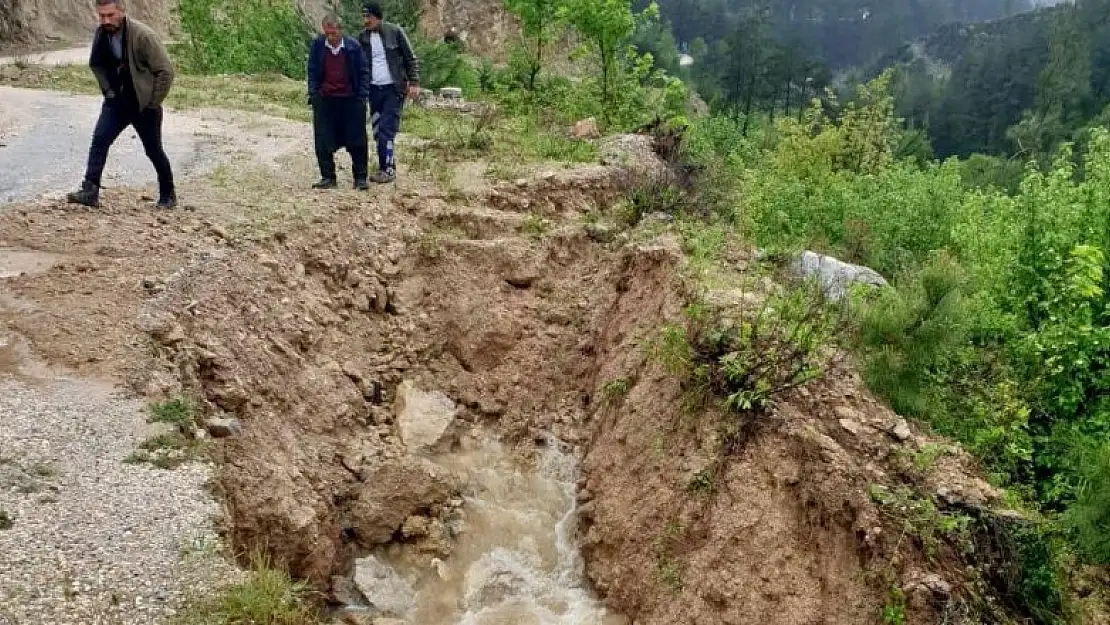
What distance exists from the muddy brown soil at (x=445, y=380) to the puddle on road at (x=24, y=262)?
37mm

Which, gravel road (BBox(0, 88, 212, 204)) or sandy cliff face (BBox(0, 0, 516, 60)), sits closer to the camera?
gravel road (BBox(0, 88, 212, 204))

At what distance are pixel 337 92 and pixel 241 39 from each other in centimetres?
1427

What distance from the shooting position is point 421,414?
6723 millimetres

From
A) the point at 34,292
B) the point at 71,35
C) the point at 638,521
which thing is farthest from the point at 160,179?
the point at 71,35

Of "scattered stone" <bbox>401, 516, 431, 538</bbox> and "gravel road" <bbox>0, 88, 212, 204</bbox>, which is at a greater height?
"gravel road" <bbox>0, 88, 212, 204</bbox>

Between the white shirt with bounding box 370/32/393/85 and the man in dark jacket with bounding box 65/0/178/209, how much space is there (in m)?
2.17

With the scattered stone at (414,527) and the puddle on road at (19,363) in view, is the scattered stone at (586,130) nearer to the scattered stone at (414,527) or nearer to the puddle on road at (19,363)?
the scattered stone at (414,527)

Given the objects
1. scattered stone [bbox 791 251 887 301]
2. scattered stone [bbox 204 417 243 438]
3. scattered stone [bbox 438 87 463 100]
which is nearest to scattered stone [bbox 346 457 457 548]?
scattered stone [bbox 204 417 243 438]

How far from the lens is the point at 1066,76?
46219mm

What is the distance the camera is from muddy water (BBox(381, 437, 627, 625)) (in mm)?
5328

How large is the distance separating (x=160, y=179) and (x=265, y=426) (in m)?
2.98

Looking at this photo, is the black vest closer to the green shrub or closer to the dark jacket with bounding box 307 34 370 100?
the dark jacket with bounding box 307 34 370 100

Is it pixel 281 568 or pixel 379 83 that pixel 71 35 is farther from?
pixel 281 568

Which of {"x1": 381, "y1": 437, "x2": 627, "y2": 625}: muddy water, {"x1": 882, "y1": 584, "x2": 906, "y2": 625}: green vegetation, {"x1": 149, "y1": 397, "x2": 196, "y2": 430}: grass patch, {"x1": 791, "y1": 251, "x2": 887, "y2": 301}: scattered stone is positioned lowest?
{"x1": 381, "y1": 437, "x2": 627, "y2": 625}: muddy water
